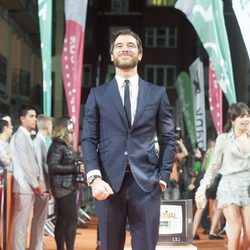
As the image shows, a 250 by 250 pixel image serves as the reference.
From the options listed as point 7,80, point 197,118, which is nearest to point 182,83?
point 197,118

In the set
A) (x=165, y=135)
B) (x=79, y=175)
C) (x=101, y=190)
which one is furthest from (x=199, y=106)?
(x=101, y=190)

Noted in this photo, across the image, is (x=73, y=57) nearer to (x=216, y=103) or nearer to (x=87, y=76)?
(x=216, y=103)

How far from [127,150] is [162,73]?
152 ft

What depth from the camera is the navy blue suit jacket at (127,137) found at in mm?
3881

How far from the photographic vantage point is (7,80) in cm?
3189

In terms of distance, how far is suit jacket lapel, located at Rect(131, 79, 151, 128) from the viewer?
12.9 feet

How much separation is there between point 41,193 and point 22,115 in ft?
2.95

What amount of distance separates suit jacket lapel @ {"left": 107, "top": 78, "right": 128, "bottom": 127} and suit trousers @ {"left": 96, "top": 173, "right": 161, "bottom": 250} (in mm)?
353

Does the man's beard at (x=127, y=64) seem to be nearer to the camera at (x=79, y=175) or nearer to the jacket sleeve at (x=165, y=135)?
the jacket sleeve at (x=165, y=135)

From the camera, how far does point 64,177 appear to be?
7.98m

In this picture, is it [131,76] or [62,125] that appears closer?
[131,76]

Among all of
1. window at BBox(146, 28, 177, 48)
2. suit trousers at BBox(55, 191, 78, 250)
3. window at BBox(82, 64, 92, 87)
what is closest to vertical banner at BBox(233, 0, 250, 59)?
suit trousers at BBox(55, 191, 78, 250)

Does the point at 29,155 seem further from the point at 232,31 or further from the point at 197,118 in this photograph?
the point at 232,31

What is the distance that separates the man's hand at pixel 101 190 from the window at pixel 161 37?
46710 mm
